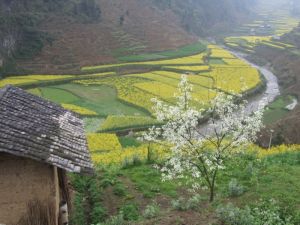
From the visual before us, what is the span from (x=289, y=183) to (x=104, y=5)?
6998 centimetres

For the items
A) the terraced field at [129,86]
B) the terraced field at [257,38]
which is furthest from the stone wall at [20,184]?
the terraced field at [257,38]

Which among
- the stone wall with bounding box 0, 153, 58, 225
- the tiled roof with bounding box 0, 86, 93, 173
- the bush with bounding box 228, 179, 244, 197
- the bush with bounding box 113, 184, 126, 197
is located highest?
the tiled roof with bounding box 0, 86, 93, 173

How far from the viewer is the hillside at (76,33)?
181 ft

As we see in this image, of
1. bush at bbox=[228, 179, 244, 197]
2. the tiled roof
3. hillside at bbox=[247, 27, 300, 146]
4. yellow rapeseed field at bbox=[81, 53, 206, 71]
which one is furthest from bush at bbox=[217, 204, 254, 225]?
yellow rapeseed field at bbox=[81, 53, 206, 71]

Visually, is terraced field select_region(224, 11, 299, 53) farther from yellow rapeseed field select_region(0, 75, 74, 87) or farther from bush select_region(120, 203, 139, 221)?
bush select_region(120, 203, 139, 221)

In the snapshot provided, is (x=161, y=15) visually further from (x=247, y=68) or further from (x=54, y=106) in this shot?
(x=54, y=106)

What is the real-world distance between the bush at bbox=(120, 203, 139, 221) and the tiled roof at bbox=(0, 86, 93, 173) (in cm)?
282

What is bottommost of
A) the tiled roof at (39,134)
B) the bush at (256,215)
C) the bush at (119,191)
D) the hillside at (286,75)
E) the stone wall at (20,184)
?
the hillside at (286,75)

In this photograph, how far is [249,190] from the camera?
45.7 feet

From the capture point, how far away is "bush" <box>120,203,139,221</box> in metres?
13.2

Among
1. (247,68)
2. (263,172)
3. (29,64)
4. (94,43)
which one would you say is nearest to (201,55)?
(247,68)

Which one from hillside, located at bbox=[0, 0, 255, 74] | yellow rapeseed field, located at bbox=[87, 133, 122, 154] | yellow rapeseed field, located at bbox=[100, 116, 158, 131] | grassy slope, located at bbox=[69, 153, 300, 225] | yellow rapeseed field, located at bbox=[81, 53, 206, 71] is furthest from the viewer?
yellow rapeseed field, located at bbox=[81, 53, 206, 71]

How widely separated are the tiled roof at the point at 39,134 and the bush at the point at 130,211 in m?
2.82

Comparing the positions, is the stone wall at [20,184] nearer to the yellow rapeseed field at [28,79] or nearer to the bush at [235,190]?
the bush at [235,190]
